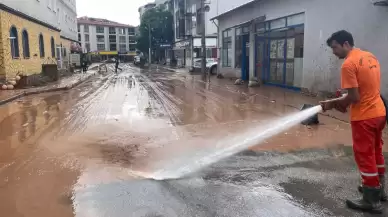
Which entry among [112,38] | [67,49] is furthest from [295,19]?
[112,38]

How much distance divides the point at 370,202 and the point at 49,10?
2893 centimetres

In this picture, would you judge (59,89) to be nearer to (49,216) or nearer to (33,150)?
(33,150)

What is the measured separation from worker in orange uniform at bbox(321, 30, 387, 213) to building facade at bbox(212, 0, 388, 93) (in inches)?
268

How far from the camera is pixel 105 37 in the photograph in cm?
10038

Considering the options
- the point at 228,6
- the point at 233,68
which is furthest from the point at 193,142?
the point at 228,6

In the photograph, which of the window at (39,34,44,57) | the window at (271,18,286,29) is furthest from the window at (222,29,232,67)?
the window at (39,34,44,57)

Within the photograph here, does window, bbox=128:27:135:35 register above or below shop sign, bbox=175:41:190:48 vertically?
above

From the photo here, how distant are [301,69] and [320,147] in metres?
8.56

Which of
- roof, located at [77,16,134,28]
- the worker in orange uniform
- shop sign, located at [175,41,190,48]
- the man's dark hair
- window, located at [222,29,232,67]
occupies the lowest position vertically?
the worker in orange uniform

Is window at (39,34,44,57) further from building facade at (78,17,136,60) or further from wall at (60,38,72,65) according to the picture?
building facade at (78,17,136,60)

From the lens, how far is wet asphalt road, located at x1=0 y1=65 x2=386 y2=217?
12.3ft

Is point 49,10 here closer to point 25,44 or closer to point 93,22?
point 25,44

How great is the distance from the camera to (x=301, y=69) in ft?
45.8

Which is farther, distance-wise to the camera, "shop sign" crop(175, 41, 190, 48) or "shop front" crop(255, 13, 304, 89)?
"shop sign" crop(175, 41, 190, 48)
